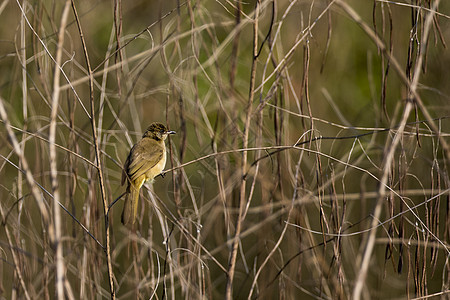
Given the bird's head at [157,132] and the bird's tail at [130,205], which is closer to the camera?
the bird's tail at [130,205]

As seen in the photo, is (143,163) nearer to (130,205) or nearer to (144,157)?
(144,157)

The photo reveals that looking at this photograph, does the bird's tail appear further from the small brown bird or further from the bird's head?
the bird's head

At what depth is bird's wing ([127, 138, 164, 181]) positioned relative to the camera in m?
3.98

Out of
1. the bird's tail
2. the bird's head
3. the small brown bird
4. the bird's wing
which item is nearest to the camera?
the bird's tail

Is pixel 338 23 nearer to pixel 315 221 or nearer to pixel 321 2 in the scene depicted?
pixel 315 221

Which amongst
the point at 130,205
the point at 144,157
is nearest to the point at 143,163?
the point at 144,157

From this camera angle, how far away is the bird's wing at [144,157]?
3.98 meters

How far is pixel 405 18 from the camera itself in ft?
26.0

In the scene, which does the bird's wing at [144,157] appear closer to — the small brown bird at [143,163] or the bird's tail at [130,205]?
the small brown bird at [143,163]

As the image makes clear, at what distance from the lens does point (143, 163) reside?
405 cm

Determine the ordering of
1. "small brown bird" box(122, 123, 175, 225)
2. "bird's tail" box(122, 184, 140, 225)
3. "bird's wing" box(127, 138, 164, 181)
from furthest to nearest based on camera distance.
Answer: "bird's wing" box(127, 138, 164, 181), "small brown bird" box(122, 123, 175, 225), "bird's tail" box(122, 184, 140, 225)

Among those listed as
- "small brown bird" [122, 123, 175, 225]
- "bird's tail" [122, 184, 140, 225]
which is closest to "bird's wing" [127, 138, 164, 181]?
"small brown bird" [122, 123, 175, 225]

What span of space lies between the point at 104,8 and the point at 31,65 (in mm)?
1150

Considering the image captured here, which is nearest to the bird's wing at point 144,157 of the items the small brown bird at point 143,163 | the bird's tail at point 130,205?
the small brown bird at point 143,163
